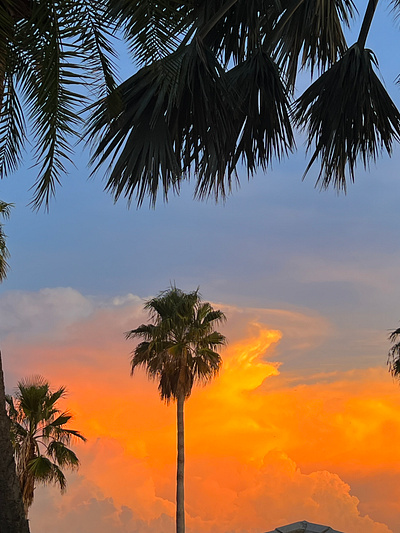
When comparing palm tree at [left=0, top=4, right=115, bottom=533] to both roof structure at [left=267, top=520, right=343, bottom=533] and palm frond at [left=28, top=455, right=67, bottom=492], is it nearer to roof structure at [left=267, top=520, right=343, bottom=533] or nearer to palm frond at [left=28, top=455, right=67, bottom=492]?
roof structure at [left=267, top=520, right=343, bottom=533]

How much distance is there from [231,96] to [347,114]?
1922 mm

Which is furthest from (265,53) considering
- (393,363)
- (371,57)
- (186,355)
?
(186,355)

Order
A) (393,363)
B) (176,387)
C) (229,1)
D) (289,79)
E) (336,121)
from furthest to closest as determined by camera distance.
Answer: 1. (176,387)
2. (393,363)
3. (289,79)
4. (336,121)
5. (229,1)

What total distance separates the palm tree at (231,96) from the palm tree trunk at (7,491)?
9.00ft

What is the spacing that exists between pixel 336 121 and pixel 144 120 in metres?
2.71

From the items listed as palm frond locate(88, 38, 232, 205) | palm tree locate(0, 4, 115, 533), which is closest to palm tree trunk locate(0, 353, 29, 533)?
palm tree locate(0, 4, 115, 533)

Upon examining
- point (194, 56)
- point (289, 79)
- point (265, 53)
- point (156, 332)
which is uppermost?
point (156, 332)

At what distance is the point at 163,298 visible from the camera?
88.0ft

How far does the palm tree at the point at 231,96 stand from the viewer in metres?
7.12

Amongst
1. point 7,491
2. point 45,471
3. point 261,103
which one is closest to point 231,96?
point 261,103

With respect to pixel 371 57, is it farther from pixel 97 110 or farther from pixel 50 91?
pixel 50 91

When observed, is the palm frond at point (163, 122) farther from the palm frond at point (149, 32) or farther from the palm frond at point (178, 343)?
the palm frond at point (178, 343)

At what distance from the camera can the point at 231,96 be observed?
25.1 ft

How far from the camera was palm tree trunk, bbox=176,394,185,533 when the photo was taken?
23781 millimetres
